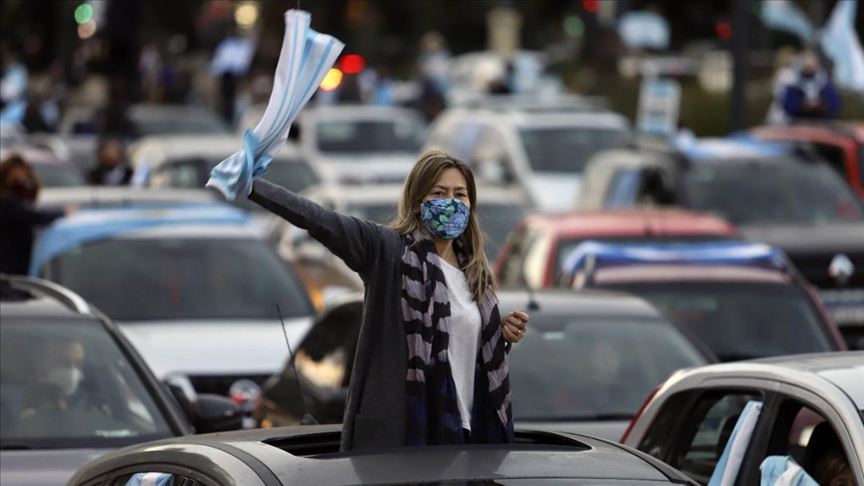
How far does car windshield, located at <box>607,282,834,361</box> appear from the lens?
11242 mm

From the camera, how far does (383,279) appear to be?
6.14m

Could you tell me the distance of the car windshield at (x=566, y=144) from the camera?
24078 mm

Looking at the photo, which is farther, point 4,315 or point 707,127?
point 707,127

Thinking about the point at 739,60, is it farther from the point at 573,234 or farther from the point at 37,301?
the point at 37,301

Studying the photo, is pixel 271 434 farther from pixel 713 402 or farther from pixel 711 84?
pixel 711 84

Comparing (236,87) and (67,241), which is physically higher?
(67,241)

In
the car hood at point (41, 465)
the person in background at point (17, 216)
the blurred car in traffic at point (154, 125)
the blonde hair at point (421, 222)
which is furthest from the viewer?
the blurred car in traffic at point (154, 125)

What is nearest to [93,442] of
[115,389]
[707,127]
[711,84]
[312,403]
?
[115,389]

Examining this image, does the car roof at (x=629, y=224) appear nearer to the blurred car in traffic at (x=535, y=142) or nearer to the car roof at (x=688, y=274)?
the car roof at (x=688, y=274)

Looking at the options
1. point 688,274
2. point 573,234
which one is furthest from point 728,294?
point 573,234

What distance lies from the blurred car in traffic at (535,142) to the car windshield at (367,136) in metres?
1.94

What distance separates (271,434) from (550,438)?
26.8 inches

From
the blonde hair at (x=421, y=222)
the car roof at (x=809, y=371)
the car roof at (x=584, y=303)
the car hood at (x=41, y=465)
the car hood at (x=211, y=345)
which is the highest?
the blonde hair at (x=421, y=222)

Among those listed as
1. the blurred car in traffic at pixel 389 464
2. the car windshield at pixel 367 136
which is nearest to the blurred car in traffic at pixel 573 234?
the blurred car in traffic at pixel 389 464
